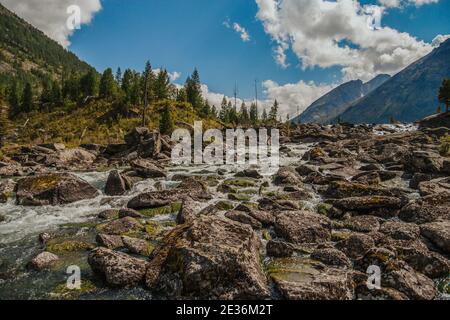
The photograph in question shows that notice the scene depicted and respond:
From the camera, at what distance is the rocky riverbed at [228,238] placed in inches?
317

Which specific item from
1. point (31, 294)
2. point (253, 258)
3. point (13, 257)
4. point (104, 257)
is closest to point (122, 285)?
point (104, 257)

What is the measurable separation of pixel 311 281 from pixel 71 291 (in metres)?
6.66

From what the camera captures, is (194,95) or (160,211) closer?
(160,211)

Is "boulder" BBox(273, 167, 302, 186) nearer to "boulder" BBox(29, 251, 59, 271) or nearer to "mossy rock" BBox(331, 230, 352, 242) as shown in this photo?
"mossy rock" BBox(331, 230, 352, 242)

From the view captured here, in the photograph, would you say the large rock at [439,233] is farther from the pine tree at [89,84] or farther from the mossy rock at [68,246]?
the pine tree at [89,84]

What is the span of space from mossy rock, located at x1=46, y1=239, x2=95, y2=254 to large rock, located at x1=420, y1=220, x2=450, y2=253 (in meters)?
12.5

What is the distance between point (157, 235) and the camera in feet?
41.4

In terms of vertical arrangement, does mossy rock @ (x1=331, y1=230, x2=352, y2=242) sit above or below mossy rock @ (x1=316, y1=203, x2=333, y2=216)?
below

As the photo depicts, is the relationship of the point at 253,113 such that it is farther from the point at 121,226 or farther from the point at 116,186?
the point at 121,226

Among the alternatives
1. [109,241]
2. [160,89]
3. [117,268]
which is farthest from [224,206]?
[160,89]

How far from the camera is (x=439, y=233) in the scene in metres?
10.6

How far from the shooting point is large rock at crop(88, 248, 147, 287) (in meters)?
8.56

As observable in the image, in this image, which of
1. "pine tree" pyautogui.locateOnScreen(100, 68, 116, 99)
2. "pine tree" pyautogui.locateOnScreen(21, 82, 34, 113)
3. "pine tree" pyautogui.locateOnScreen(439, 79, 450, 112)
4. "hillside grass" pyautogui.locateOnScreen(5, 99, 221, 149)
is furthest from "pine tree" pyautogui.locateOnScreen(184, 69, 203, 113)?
"pine tree" pyautogui.locateOnScreen(439, 79, 450, 112)
